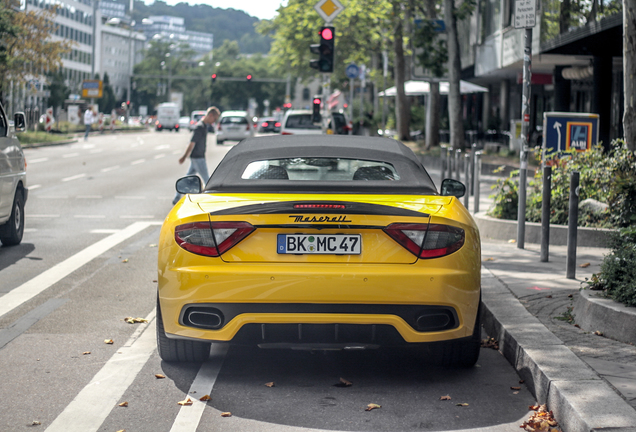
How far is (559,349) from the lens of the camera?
5.22m

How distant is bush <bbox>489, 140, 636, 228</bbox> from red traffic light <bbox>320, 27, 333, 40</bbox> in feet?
28.8

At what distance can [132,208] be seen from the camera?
15.6m

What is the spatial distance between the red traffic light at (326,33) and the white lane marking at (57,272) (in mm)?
8891

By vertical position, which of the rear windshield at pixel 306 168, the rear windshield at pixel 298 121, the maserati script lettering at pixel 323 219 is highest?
the rear windshield at pixel 298 121

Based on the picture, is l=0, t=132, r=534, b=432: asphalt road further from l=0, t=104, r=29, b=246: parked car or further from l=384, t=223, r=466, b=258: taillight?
l=0, t=104, r=29, b=246: parked car

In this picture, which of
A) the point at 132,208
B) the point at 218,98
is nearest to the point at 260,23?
the point at 132,208

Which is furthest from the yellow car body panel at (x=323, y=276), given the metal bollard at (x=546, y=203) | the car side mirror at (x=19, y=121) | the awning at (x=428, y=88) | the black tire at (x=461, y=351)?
the awning at (x=428, y=88)

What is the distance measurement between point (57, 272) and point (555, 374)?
5619 mm

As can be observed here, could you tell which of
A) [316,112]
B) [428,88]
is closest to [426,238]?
[316,112]

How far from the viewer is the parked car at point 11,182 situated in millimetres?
10281

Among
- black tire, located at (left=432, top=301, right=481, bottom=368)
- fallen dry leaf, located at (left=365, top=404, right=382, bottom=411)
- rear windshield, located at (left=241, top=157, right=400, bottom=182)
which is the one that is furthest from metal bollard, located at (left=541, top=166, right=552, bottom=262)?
fallen dry leaf, located at (left=365, top=404, right=382, bottom=411)

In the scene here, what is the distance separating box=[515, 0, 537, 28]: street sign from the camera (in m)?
9.82

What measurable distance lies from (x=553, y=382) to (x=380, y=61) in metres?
58.1

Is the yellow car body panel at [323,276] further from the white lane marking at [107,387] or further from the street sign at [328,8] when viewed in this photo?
the street sign at [328,8]
